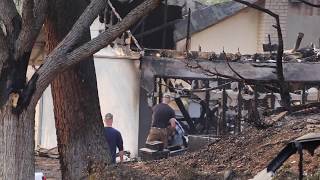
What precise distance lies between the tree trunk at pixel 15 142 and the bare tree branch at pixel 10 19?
A: 769 millimetres

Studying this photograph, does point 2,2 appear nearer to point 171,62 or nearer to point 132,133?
point 171,62

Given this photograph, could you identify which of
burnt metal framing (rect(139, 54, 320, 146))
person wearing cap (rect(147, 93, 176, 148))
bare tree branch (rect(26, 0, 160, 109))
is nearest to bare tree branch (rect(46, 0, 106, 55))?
bare tree branch (rect(26, 0, 160, 109))

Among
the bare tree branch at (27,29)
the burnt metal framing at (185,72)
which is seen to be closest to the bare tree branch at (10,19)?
the bare tree branch at (27,29)

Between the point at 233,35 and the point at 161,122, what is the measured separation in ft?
31.5

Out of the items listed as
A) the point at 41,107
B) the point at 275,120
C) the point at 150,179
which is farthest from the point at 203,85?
the point at 150,179

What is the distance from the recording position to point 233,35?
23.0 metres

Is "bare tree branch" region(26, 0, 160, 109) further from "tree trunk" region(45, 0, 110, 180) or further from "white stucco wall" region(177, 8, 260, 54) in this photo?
"white stucco wall" region(177, 8, 260, 54)

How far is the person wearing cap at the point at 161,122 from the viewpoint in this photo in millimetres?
13992

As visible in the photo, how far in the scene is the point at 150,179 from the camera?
26.2ft

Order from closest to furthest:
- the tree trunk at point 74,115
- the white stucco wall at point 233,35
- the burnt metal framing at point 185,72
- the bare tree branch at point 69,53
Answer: the bare tree branch at point 69,53 → the tree trunk at point 74,115 → the burnt metal framing at point 185,72 → the white stucco wall at point 233,35

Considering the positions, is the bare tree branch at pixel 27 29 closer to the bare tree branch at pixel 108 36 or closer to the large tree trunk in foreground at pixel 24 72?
the large tree trunk in foreground at pixel 24 72

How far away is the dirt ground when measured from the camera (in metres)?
7.70

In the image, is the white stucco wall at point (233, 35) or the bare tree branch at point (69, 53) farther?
the white stucco wall at point (233, 35)

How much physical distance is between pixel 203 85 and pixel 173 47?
9.85 feet
